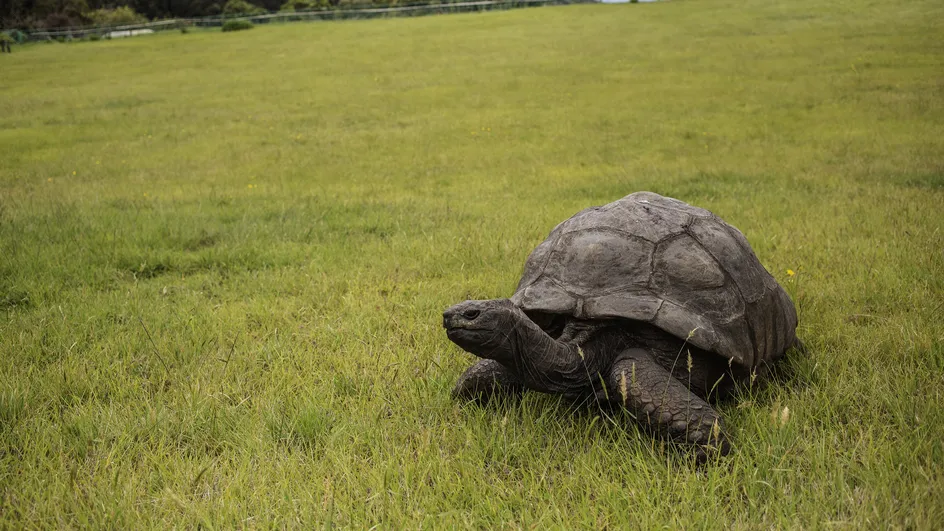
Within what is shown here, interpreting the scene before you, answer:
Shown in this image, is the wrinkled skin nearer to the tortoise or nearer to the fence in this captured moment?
the tortoise

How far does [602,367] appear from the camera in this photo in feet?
9.76

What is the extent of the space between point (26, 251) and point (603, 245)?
5283mm

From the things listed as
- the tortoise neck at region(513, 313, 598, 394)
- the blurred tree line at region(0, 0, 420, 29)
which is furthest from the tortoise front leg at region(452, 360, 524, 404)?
the blurred tree line at region(0, 0, 420, 29)

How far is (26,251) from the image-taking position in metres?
5.78

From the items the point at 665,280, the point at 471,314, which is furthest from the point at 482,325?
the point at 665,280

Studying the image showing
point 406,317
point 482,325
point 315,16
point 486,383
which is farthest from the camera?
point 315,16

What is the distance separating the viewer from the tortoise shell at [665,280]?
2.92m

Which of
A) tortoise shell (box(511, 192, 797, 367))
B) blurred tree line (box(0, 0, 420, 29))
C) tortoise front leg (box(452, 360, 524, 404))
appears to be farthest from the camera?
blurred tree line (box(0, 0, 420, 29))

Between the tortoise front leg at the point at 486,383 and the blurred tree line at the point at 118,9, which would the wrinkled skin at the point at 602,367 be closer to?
the tortoise front leg at the point at 486,383

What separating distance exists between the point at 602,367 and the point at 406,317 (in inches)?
73.1

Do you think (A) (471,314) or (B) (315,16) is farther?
(B) (315,16)

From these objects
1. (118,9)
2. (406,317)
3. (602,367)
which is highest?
(118,9)

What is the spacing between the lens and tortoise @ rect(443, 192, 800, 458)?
266 centimetres

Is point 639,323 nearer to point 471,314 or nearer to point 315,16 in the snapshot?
point 471,314
